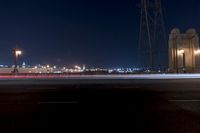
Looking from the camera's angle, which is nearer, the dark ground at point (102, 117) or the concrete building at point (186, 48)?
the dark ground at point (102, 117)

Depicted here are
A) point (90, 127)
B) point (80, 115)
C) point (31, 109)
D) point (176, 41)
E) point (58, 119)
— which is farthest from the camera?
point (176, 41)

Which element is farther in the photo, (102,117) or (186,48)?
(186,48)

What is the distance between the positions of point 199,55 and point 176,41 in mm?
5221

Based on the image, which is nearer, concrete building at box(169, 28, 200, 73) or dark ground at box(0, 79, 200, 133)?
dark ground at box(0, 79, 200, 133)

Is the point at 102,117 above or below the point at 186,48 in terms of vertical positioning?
below

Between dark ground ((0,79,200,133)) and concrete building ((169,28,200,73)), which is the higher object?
concrete building ((169,28,200,73))

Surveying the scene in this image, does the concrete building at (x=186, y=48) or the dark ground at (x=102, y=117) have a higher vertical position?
the concrete building at (x=186, y=48)

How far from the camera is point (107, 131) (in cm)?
850

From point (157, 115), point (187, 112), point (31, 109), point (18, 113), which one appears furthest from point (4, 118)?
point (187, 112)

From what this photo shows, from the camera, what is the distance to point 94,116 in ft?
35.4

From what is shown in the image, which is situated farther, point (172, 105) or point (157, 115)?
point (172, 105)

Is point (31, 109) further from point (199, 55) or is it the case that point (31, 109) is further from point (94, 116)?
point (199, 55)

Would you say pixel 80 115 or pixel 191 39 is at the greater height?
pixel 191 39

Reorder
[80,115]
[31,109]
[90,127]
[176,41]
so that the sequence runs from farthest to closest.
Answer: [176,41] → [31,109] → [80,115] → [90,127]
